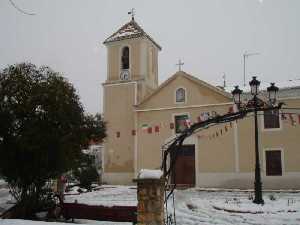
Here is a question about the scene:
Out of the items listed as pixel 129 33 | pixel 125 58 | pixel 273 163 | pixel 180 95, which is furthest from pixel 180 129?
pixel 129 33

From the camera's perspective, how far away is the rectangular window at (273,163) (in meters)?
24.1

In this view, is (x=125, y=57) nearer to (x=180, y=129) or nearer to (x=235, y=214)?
(x=180, y=129)

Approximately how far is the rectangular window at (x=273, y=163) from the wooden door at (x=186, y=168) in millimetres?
4796

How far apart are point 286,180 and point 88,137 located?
13.8 meters

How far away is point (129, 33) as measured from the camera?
1187 inches

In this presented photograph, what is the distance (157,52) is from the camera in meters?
32.3

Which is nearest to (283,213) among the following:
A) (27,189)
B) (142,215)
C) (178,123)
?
(142,215)

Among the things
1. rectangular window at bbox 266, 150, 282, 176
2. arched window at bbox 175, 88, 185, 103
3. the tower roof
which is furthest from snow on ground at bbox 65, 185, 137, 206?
the tower roof

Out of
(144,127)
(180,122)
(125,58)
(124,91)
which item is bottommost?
(144,127)

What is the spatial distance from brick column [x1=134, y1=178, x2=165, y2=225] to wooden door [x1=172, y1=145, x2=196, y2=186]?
18.2 meters

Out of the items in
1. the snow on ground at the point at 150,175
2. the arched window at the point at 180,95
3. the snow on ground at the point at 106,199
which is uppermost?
the arched window at the point at 180,95

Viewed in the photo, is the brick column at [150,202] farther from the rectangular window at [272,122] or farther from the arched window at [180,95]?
the arched window at [180,95]

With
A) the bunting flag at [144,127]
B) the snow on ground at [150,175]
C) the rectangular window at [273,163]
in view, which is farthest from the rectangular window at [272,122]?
the snow on ground at [150,175]

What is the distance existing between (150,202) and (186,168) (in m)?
18.5
